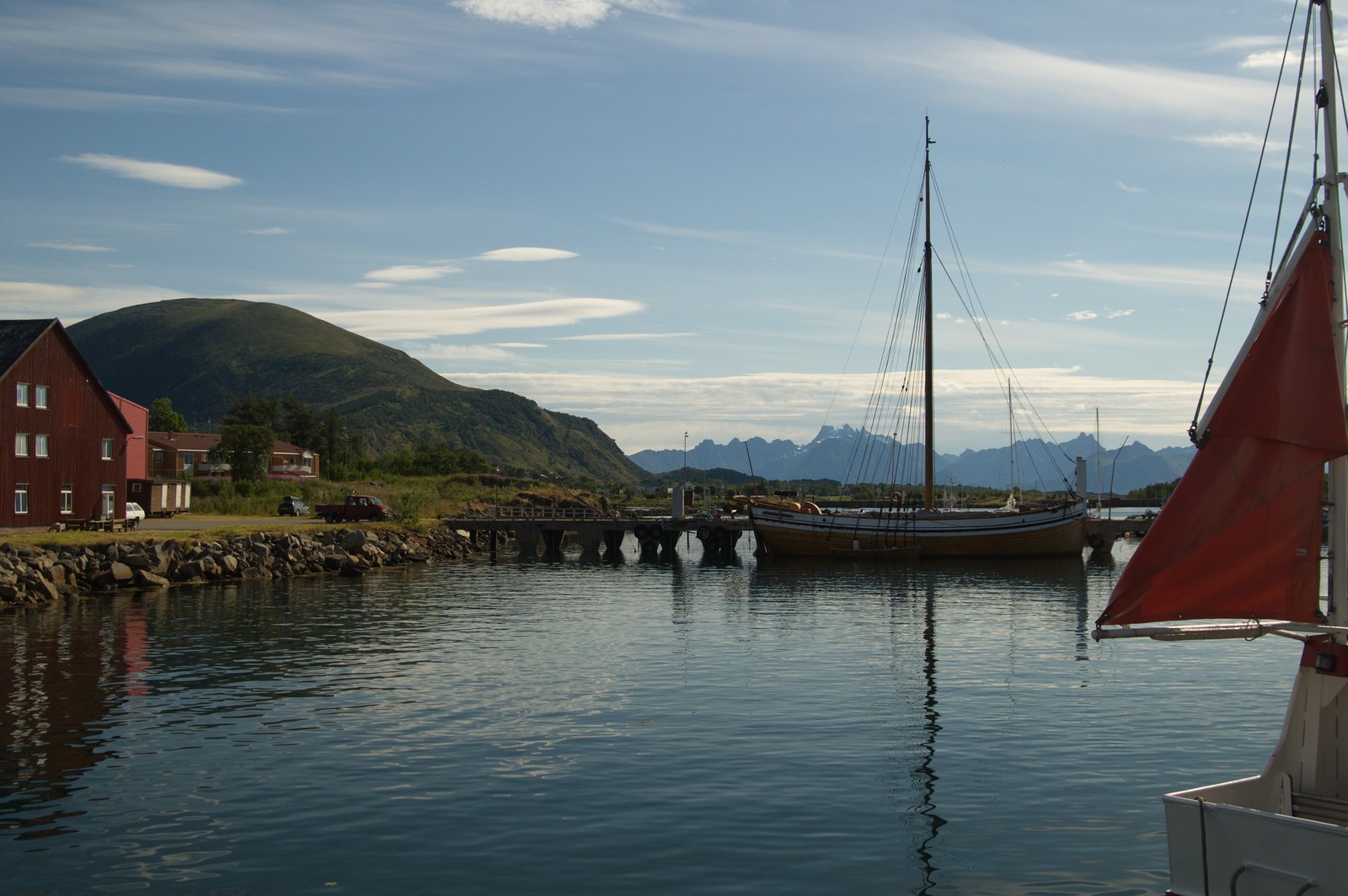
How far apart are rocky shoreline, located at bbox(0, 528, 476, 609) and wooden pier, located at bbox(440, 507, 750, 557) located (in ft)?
45.5

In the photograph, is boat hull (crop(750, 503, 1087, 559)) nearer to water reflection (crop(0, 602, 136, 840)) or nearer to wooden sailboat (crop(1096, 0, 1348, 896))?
water reflection (crop(0, 602, 136, 840))

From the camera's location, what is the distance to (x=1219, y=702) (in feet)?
84.3

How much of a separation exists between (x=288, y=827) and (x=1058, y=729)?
1510 cm

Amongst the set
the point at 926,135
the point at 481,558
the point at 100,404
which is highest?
the point at 926,135

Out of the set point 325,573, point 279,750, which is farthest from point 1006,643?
point 325,573

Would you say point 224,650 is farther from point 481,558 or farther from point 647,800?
point 481,558

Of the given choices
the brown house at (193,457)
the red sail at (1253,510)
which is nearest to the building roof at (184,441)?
the brown house at (193,457)

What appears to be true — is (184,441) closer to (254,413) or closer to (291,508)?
(254,413)

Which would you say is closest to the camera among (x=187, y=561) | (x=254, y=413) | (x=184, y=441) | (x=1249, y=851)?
(x=1249, y=851)

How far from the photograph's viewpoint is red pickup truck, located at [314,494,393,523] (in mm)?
84312

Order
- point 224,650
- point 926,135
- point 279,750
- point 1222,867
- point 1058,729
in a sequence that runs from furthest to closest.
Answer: point 926,135 < point 224,650 < point 1058,729 < point 279,750 < point 1222,867

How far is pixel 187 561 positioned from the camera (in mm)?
54844

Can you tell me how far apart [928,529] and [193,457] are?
89.0 meters

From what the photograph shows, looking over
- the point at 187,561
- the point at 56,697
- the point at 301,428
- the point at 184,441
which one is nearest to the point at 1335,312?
the point at 56,697
